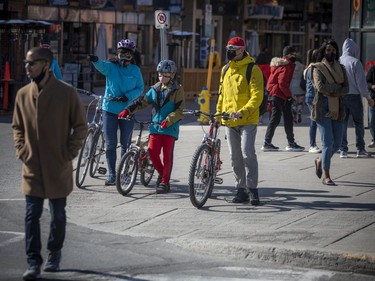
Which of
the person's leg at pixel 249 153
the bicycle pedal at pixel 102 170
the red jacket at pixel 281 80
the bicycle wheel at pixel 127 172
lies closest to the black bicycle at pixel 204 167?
the person's leg at pixel 249 153

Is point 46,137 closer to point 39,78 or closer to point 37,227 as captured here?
point 39,78

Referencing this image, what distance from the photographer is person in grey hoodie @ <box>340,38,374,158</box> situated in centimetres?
1595

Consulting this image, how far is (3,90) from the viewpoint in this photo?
27.7 metres

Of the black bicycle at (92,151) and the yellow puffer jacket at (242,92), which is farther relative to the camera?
the black bicycle at (92,151)

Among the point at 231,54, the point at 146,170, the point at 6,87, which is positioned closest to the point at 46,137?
the point at 231,54

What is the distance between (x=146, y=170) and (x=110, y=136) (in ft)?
2.25

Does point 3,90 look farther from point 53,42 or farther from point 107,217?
point 107,217

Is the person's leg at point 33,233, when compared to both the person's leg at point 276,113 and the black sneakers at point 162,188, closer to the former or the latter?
the black sneakers at point 162,188

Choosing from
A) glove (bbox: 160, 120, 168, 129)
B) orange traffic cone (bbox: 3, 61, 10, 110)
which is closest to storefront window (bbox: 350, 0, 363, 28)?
orange traffic cone (bbox: 3, 61, 10, 110)

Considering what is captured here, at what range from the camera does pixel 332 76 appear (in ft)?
43.6

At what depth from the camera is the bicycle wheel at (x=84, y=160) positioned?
13.3 meters

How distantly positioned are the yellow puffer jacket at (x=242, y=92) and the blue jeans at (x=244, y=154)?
106 mm

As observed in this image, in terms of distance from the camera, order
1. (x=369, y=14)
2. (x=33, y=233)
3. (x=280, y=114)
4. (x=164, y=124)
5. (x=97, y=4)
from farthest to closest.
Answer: (x=97, y=4), (x=369, y=14), (x=280, y=114), (x=164, y=124), (x=33, y=233)

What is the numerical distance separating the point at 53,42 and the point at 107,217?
25.5 m
